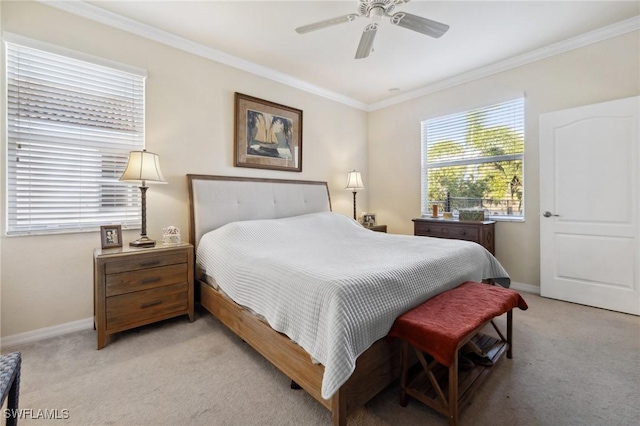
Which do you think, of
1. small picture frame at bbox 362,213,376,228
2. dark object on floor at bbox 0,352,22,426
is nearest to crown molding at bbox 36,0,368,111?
small picture frame at bbox 362,213,376,228

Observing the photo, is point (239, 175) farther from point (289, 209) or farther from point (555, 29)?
point (555, 29)

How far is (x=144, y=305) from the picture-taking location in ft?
7.36

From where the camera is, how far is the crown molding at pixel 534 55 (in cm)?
264

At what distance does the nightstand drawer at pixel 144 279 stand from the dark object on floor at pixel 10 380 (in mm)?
1120

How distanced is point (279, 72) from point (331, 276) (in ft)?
9.80

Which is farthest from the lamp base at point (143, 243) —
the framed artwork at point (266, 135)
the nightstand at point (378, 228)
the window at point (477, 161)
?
the window at point (477, 161)

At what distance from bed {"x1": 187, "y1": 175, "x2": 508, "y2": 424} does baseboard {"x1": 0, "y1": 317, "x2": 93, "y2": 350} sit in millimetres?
953

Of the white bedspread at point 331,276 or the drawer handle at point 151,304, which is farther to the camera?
the drawer handle at point 151,304

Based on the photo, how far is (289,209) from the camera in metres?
3.54

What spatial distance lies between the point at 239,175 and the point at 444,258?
→ 2365mm

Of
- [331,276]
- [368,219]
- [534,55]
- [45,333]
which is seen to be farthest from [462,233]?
[45,333]

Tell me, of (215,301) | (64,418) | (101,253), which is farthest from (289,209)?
(64,418)

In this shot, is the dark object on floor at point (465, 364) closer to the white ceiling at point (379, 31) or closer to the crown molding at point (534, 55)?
the white ceiling at point (379, 31)

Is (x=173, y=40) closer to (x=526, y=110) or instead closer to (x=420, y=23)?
(x=420, y=23)
